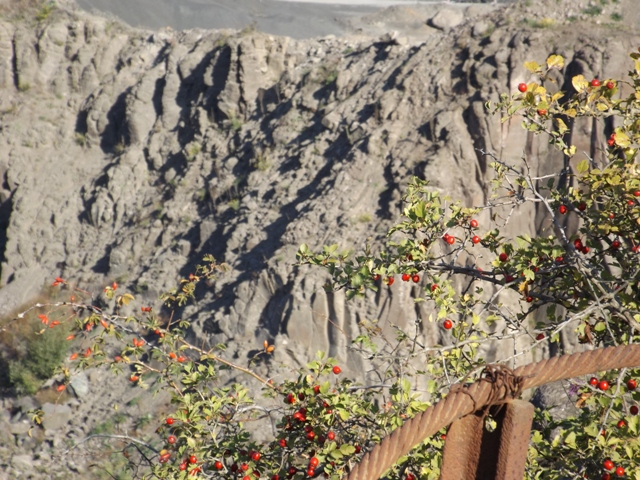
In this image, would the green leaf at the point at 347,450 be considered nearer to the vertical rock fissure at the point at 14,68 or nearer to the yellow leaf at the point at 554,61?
the yellow leaf at the point at 554,61

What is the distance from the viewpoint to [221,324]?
442 inches

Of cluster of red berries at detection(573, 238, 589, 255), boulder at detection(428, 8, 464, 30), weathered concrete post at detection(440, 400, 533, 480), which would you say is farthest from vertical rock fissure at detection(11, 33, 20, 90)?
weathered concrete post at detection(440, 400, 533, 480)

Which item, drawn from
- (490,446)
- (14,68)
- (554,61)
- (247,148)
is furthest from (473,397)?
(14,68)

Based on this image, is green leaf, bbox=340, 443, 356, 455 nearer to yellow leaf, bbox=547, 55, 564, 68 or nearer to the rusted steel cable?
the rusted steel cable

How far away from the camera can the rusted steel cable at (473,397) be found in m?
1.43

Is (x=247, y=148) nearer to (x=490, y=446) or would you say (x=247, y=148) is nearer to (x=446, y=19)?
(x=446, y=19)

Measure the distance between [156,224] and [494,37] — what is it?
8378 mm

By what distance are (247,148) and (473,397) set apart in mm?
13290

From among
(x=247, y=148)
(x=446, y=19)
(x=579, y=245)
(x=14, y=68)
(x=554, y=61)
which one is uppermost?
(x=446, y=19)

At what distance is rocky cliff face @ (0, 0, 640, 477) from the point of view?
10891mm

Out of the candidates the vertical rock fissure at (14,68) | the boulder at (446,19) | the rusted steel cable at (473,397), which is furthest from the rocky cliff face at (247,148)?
the rusted steel cable at (473,397)

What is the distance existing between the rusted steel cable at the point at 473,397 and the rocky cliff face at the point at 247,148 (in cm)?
665

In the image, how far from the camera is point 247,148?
47.3 feet

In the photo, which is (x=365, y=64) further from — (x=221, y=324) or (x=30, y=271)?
(x=30, y=271)
